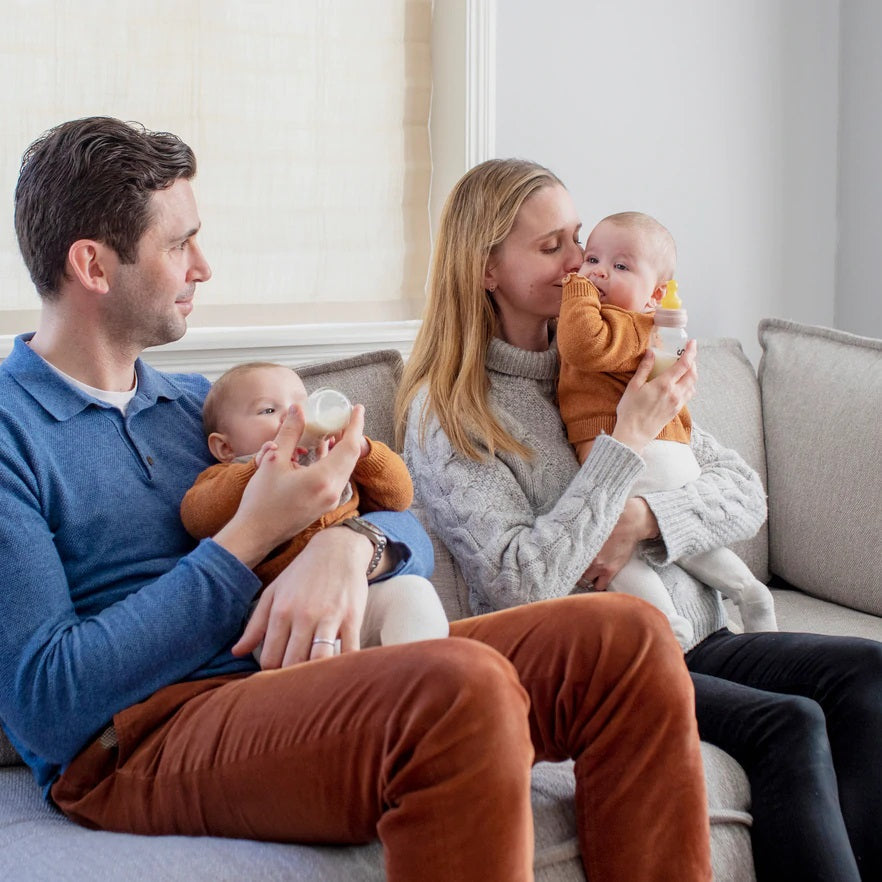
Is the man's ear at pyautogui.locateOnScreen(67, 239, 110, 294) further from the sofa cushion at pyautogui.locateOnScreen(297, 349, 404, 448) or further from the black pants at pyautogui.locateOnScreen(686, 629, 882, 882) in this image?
the black pants at pyautogui.locateOnScreen(686, 629, 882, 882)

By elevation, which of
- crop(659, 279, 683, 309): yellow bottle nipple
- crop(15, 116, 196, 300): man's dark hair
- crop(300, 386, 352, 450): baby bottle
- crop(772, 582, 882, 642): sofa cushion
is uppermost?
crop(15, 116, 196, 300): man's dark hair

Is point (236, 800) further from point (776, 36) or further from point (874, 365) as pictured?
point (776, 36)

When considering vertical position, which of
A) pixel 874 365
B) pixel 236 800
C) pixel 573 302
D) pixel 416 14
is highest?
pixel 416 14

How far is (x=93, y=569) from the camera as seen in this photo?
1.47m

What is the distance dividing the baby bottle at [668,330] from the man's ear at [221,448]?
716mm

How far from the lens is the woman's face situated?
1.95m

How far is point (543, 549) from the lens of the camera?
1744 millimetres

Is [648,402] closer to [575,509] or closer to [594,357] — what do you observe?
[594,357]

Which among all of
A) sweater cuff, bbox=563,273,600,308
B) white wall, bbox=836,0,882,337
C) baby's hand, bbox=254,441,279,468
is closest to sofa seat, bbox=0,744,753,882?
baby's hand, bbox=254,441,279,468

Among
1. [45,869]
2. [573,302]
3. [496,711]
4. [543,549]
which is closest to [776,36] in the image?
[573,302]

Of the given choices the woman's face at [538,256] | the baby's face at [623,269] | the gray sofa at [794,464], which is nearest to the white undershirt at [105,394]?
the gray sofa at [794,464]

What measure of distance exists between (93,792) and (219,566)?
31 cm

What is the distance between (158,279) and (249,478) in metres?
0.31

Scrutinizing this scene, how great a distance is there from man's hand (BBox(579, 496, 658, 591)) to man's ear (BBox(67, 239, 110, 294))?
0.87 metres
